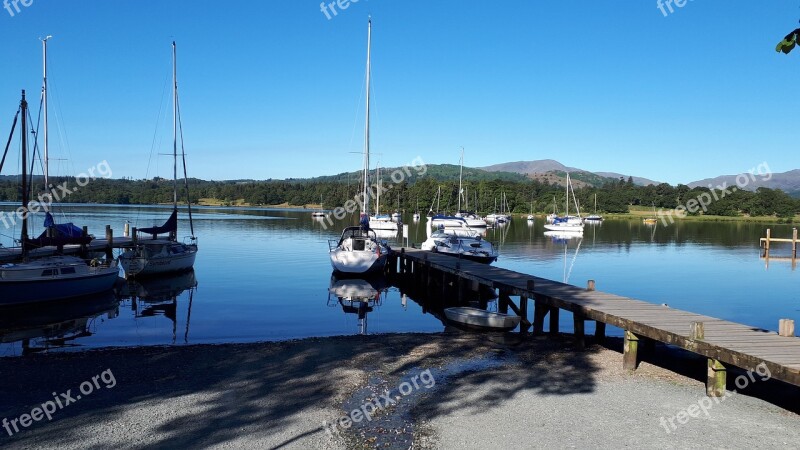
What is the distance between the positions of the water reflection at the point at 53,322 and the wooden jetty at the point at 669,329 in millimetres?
13482

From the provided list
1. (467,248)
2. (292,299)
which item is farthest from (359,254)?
(467,248)

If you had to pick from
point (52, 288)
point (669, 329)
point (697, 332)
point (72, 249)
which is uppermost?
point (697, 332)

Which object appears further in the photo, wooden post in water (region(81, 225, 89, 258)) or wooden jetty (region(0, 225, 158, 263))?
wooden post in water (region(81, 225, 89, 258))

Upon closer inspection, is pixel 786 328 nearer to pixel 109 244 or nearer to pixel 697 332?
pixel 697 332

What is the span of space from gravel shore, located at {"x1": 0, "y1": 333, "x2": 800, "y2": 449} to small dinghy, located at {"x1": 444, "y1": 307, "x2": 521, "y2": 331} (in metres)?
2.50

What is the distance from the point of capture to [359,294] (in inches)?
1107

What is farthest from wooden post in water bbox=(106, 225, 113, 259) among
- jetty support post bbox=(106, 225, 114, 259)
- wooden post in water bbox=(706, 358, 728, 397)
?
wooden post in water bbox=(706, 358, 728, 397)

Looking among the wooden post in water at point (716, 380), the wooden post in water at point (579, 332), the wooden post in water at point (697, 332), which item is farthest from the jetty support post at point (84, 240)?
the wooden post in water at point (716, 380)

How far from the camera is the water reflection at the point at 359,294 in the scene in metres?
23.9

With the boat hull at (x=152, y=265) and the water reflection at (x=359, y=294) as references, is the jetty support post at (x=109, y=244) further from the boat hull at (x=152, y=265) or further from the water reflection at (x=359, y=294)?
the water reflection at (x=359, y=294)

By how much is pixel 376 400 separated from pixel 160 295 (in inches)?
782

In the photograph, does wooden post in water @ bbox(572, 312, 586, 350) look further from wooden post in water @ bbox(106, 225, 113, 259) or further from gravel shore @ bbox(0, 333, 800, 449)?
wooden post in water @ bbox(106, 225, 113, 259)

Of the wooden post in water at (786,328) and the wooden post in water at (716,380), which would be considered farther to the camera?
the wooden post in water at (786,328)

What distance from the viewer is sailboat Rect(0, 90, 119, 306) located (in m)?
21.7
